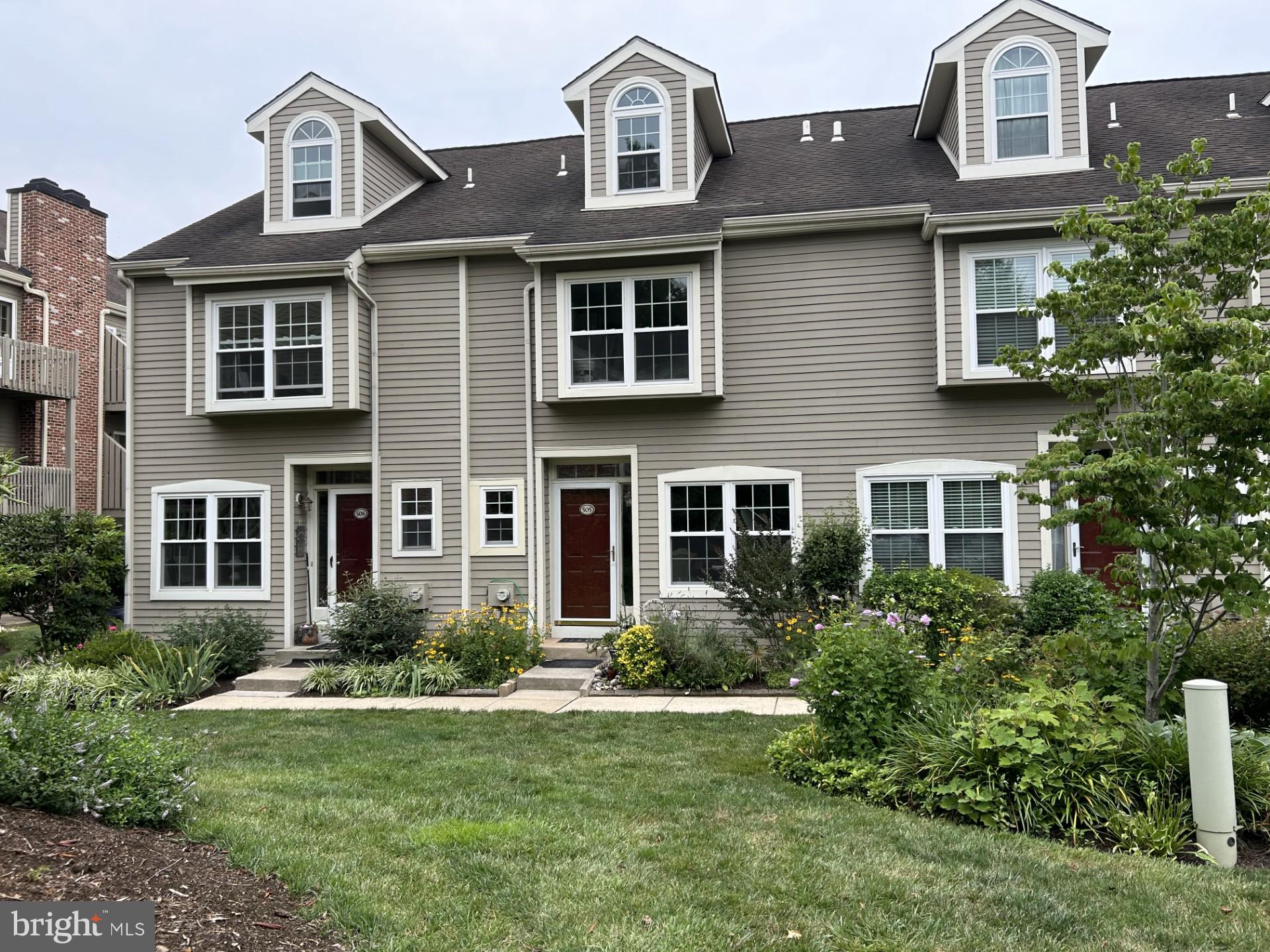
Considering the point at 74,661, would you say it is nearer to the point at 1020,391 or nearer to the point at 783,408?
the point at 783,408

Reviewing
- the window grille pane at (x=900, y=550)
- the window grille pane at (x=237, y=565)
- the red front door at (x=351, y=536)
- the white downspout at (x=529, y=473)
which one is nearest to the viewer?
the window grille pane at (x=900, y=550)

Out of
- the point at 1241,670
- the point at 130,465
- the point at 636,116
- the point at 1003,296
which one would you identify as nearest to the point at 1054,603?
the point at 1241,670

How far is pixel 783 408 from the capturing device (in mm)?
11789

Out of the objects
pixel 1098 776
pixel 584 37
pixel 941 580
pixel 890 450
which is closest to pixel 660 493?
pixel 890 450

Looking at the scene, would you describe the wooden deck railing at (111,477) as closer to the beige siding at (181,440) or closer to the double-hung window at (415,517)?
the beige siding at (181,440)

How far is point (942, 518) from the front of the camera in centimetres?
1126

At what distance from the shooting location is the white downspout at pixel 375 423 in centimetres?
1252

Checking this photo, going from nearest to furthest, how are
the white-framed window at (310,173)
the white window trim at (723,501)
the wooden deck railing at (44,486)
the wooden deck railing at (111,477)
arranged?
the white window trim at (723,501) → the white-framed window at (310,173) → the wooden deck railing at (44,486) → the wooden deck railing at (111,477)

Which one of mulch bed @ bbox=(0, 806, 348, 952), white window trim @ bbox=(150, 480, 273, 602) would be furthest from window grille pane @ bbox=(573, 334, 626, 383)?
mulch bed @ bbox=(0, 806, 348, 952)

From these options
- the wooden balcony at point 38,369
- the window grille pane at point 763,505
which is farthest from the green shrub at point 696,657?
the wooden balcony at point 38,369

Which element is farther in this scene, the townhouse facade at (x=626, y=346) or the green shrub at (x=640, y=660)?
the townhouse facade at (x=626, y=346)

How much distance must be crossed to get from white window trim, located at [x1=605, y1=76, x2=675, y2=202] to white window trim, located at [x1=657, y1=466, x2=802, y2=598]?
406cm

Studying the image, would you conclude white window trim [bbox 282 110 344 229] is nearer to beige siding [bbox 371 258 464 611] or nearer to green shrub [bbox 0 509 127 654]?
beige siding [bbox 371 258 464 611]

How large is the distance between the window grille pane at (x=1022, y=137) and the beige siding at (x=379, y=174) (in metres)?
9.04
